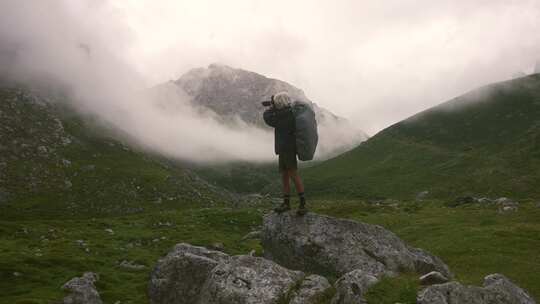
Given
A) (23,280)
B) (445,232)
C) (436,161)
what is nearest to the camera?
(23,280)

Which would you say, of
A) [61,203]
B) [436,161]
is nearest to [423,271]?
[61,203]

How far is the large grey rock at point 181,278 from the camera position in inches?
1001

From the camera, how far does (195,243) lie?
198 ft

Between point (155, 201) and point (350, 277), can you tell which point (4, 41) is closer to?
point (155, 201)

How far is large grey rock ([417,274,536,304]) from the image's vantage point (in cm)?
1552

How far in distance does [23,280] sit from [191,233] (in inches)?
1152

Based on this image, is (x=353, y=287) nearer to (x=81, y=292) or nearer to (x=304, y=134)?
(x=304, y=134)

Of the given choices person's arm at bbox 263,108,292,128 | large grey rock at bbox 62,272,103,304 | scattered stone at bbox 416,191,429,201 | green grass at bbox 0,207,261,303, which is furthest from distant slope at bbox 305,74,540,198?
person's arm at bbox 263,108,292,128

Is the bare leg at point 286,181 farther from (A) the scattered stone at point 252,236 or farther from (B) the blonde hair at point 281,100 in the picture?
(A) the scattered stone at point 252,236

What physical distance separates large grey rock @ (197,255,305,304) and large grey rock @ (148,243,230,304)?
5.81m

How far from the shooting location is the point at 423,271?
23.3 m

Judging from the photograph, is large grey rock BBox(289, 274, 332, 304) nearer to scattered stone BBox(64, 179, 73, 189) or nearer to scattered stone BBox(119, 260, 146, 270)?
scattered stone BBox(119, 260, 146, 270)

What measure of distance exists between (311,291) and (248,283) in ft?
7.98


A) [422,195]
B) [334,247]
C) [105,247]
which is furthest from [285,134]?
[422,195]
